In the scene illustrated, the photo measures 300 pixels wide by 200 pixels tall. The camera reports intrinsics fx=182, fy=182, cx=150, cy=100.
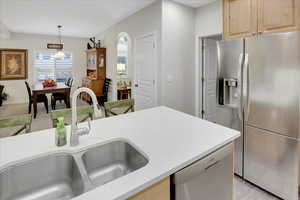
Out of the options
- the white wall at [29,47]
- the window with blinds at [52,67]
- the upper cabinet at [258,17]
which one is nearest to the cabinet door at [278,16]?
the upper cabinet at [258,17]

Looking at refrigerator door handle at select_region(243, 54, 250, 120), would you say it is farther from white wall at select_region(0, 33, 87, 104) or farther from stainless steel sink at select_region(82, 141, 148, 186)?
white wall at select_region(0, 33, 87, 104)

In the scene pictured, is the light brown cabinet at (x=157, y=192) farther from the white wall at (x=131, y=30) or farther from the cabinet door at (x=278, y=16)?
the white wall at (x=131, y=30)

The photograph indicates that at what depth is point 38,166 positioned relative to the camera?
105 cm

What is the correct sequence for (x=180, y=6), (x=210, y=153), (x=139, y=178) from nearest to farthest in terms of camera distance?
(x=139, y=178)
(x=210, y=153)
(x=180, y=6)

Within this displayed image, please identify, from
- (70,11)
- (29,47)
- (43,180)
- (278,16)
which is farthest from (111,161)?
(29,47)

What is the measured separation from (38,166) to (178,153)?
0.82 m

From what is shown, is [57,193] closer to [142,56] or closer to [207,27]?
[142,56]

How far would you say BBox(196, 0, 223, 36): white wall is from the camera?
10.9 feet

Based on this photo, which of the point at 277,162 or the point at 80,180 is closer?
the point at 80,180

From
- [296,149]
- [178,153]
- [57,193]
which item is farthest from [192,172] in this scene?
[296,149]

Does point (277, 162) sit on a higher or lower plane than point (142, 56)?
lower

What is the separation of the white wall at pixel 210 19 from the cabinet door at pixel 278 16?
3.82 ft

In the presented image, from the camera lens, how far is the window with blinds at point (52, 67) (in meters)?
7.52

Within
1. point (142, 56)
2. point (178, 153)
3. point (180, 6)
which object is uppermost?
point (180, 6)
